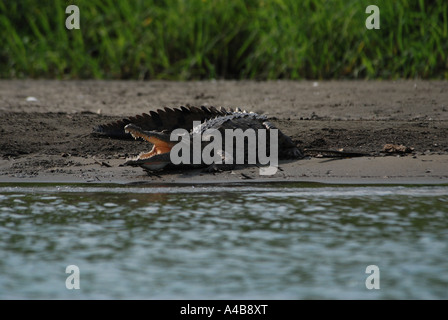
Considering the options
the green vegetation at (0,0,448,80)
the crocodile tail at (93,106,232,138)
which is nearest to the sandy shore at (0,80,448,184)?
the crocodile tail at (93,106,232,138)

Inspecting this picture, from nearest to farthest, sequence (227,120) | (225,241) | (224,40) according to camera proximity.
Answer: (225,241) < (227,120) < (224,40)

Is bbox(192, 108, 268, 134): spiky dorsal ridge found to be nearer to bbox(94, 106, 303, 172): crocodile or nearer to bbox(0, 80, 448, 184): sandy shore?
bbox(94, 106, 303, 172): crocodile

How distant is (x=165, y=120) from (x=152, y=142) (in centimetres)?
76

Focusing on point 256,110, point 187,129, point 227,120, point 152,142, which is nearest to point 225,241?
point 152,142

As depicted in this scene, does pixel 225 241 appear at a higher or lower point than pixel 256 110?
lower

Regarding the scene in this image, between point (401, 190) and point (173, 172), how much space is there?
157cm

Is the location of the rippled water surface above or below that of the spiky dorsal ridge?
below

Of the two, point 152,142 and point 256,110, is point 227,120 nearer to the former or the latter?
point 152,142

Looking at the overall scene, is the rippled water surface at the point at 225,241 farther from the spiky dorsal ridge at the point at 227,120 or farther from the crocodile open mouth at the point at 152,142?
the spiky dorsal ridge at the point at 227,120

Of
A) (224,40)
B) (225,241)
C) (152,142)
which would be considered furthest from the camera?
(224,40)

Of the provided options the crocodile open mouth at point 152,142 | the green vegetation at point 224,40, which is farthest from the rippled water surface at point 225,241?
the green vegetation at point 224,40

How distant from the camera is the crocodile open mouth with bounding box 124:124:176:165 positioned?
555 centimetres

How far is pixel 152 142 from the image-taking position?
18.9 feet
